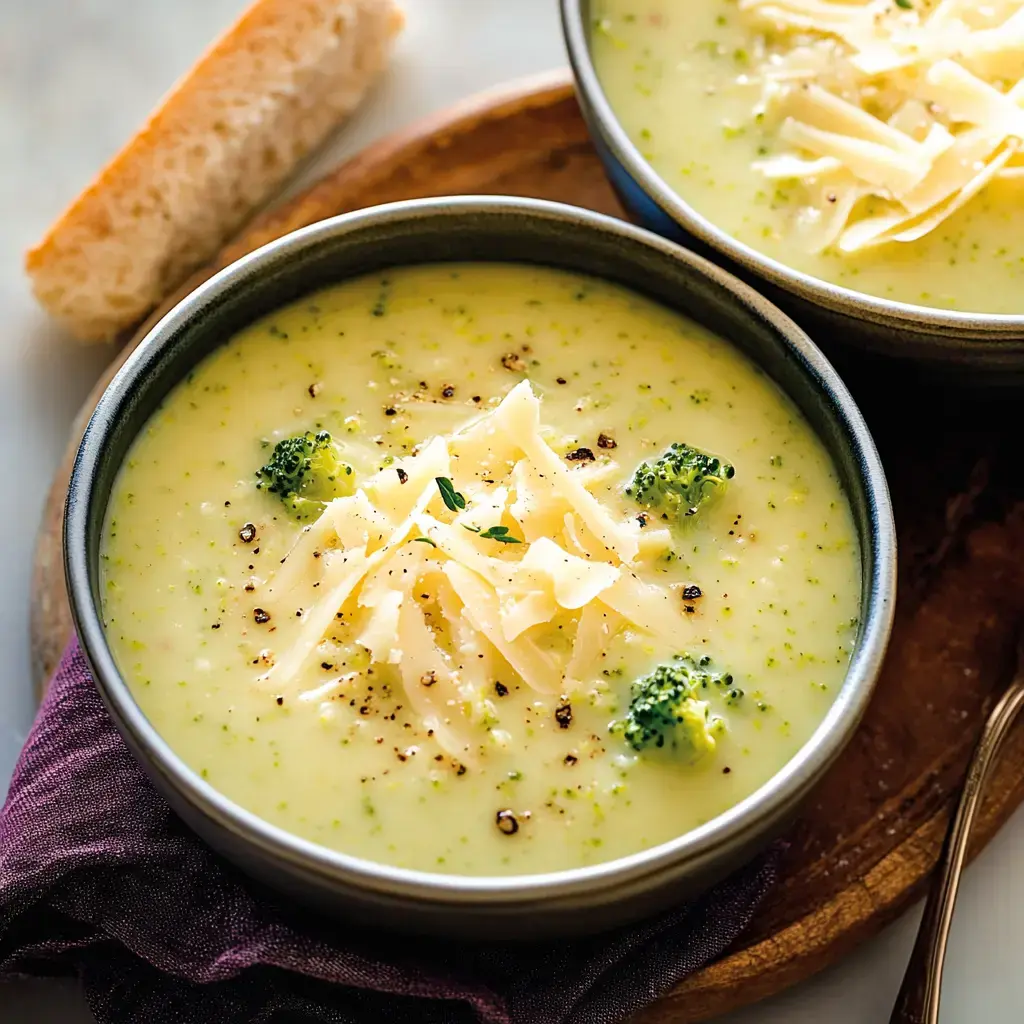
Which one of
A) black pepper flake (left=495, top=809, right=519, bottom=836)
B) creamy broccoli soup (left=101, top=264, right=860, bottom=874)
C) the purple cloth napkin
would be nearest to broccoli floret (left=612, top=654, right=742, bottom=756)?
creamy broccoli soup (left=101, top=264, right=860, bottom=874)

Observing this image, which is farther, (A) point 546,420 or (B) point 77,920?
(A) point 546,420

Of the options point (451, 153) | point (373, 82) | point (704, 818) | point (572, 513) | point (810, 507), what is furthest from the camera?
point (373, 82)

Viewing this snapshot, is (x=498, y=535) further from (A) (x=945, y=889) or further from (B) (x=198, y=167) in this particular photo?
(B) (x=198, y=167)

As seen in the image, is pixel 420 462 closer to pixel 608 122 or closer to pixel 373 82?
pixel 608 122

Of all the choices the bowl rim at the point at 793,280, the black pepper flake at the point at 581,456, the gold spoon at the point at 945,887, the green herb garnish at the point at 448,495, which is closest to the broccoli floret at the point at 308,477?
the green herb garnish at the point at 448,495

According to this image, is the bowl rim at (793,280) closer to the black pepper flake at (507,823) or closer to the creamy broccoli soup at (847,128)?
the creamy broccoli soup at (847,128)

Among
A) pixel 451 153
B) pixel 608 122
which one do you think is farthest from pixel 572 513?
pixel 451 153
